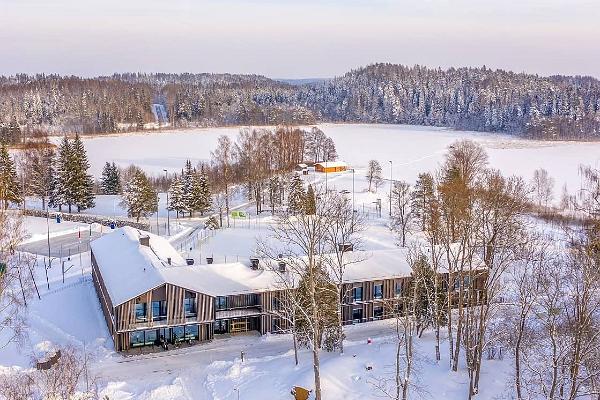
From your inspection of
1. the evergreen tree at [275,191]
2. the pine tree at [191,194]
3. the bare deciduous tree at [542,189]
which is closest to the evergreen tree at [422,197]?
the evergreen tree at [275,191]

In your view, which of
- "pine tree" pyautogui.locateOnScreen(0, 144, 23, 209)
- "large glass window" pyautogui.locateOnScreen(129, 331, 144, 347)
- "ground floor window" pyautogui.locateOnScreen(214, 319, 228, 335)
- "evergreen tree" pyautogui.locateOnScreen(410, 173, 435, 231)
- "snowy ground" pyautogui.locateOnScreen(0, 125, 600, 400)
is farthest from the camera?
"pine tree" pyautogui.locateOnScreen(0, 144, 23, 209)

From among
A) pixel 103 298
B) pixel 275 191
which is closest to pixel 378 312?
pixel 103 298

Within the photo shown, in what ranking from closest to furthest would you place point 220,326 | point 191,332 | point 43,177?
point 191,332 < point 220,326 < point 43,177

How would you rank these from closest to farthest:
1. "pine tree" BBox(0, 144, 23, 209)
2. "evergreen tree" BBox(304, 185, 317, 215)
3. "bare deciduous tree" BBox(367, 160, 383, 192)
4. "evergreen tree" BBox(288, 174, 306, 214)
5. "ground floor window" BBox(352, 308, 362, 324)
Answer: "evergreen tree" BBox(304, 185, 317, 215)
"ground floor window" BBox(352, 308, 362, 324)
"evergreen tree" BBox(288, 174, 306, 214)
"pine tree" BBox(0, 144, 23, 209)
"bare deciduous tree" BBox(367, 160, 383, 192)

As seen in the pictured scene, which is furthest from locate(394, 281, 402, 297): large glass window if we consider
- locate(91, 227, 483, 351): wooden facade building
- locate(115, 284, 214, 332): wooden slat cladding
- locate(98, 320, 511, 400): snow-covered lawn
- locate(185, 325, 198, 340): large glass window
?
locate(185, 325, 198, 340): large glass window

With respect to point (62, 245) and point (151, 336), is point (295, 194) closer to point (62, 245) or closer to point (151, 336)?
point (62, 245)

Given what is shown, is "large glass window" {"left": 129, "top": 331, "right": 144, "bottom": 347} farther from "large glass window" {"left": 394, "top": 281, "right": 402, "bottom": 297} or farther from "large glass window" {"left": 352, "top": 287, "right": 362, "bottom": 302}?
"large glass window" {"left": 394, "top": 281, "right": 402, "bottom": 297}
